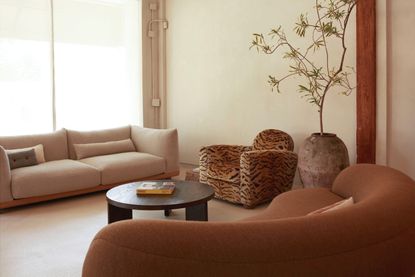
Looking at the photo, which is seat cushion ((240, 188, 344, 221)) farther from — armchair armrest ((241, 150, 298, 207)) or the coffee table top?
armchair armrest ((241, 150, 298, 207))

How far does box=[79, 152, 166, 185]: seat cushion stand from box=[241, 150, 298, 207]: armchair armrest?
1401mm

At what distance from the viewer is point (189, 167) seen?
586 centimetres

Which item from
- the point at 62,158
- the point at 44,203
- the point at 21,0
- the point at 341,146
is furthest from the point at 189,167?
the point at 21,0

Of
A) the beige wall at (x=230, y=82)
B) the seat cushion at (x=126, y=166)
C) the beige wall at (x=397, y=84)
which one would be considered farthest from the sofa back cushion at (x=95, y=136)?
the beige wall at (x=397, y=84)

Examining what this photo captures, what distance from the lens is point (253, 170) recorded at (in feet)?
11.9

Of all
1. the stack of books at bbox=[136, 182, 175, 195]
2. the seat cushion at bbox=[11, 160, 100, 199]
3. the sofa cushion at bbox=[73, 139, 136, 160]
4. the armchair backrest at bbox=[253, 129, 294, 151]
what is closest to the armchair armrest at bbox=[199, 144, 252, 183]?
the armchair backrest at bbox=[253, 129, 294, 151]

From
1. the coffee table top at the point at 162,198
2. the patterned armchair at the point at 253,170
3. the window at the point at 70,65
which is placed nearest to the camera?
the coffee table top at the point at 162,198

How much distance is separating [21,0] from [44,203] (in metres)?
2.72

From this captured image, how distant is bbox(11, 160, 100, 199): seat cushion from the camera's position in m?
3.67

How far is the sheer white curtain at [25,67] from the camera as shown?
4.70 metres

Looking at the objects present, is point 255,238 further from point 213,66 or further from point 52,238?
point 213,66

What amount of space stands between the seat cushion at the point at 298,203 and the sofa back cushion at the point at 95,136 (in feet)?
10.4

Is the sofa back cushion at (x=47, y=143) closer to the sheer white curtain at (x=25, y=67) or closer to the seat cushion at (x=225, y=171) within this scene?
the sheer white curtain at (x=25, y=67)

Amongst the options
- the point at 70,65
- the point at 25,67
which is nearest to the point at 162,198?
the point at 25,67
